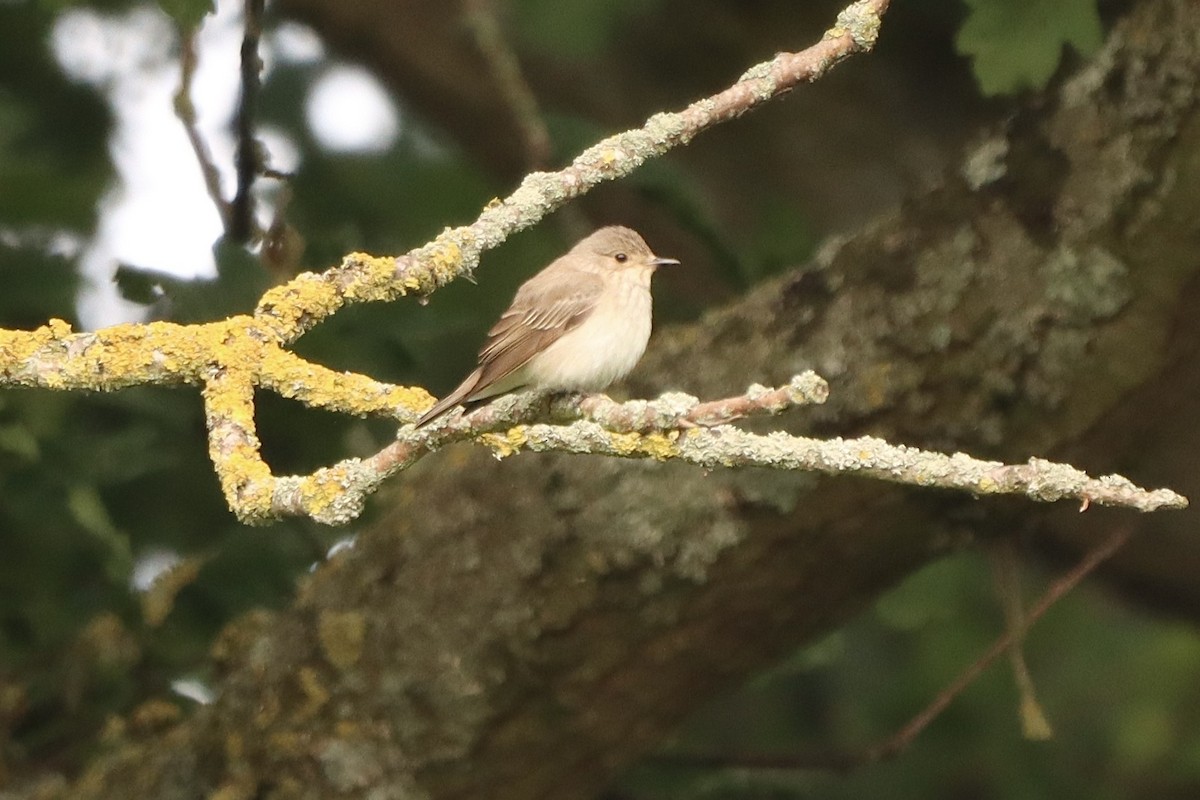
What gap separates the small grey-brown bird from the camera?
13.4ft

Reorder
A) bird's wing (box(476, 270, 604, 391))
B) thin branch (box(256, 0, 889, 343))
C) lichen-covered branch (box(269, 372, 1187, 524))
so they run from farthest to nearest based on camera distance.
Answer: bird's wing (box(476, 270, 604, 391)), thin branch (box(256, 0, 889, 343)), lichen-covered branch (box(269, 372, 1187, 524))

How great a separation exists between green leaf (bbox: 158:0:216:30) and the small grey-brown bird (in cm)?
103

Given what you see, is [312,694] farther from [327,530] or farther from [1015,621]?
[1015,621]

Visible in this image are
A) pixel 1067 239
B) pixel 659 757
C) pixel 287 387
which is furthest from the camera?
pixel 659 757

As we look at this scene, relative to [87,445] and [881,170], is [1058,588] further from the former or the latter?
[881,170]

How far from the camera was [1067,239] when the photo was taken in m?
3.77

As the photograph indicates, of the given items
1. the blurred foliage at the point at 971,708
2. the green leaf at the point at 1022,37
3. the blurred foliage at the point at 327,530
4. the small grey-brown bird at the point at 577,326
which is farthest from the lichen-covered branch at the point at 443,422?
the blurred foliage at the point at 971,708

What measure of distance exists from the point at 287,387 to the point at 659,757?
256 centimetres

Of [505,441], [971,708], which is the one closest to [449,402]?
[505,441]

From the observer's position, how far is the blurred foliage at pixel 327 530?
4289mm

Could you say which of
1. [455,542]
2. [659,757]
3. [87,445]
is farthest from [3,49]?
[659,757]

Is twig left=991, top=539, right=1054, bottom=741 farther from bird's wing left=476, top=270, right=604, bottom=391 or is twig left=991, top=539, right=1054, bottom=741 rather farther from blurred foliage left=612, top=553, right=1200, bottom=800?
bird's wing left=476, top=270, right=604, bottom=391

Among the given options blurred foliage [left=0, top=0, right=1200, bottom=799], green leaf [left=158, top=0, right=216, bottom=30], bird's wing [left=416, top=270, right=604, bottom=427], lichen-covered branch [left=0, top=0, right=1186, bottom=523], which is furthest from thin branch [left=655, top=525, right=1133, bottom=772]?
green leaf [left=158, top=0, right=216, bottom=30]

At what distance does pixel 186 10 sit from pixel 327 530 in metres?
1.81
